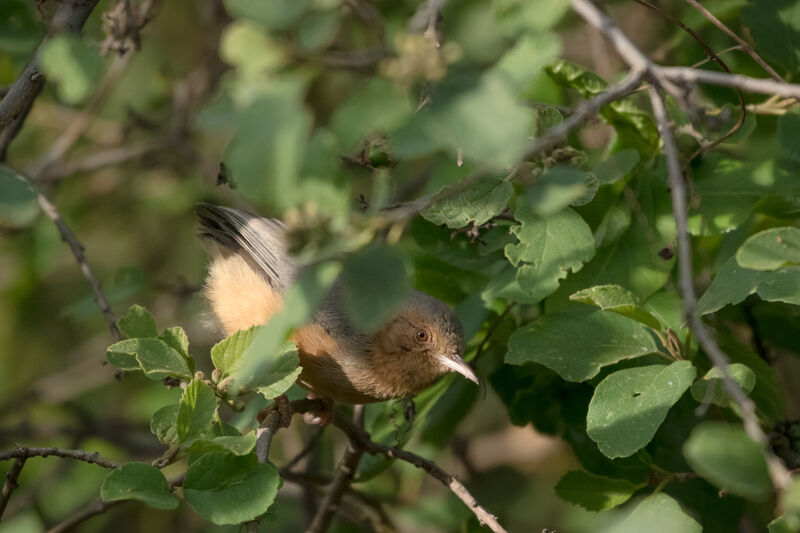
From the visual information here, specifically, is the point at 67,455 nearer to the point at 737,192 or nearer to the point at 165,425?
the point at 165,425

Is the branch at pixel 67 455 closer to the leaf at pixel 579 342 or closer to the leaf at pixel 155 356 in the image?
the leaf at pixel 155 356

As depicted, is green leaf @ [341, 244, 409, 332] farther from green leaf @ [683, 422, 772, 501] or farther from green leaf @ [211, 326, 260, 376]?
green leaf @ [211, 326, 260, 376]

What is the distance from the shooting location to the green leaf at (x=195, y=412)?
2.78 meters

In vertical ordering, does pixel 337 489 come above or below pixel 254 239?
below

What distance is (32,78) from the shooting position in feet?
10.6

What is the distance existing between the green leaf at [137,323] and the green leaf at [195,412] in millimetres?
448

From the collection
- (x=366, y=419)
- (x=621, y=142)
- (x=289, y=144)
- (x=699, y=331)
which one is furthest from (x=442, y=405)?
(x=289, y=144)

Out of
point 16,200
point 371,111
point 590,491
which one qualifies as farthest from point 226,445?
point 590,491

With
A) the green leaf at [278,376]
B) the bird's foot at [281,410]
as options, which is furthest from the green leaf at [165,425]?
the bird's foot at [281,410]

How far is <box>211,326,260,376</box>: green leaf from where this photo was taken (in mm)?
2920

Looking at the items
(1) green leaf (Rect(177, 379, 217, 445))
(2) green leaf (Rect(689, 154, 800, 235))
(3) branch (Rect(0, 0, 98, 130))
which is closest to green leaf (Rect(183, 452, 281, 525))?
(1) green leaf (Rect(177, 379, 217, 445))

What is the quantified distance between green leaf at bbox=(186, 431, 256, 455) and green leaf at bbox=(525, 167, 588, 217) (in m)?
1.21

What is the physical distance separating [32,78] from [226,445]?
1629 millimetres

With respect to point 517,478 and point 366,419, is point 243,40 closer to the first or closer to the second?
point 366,419
